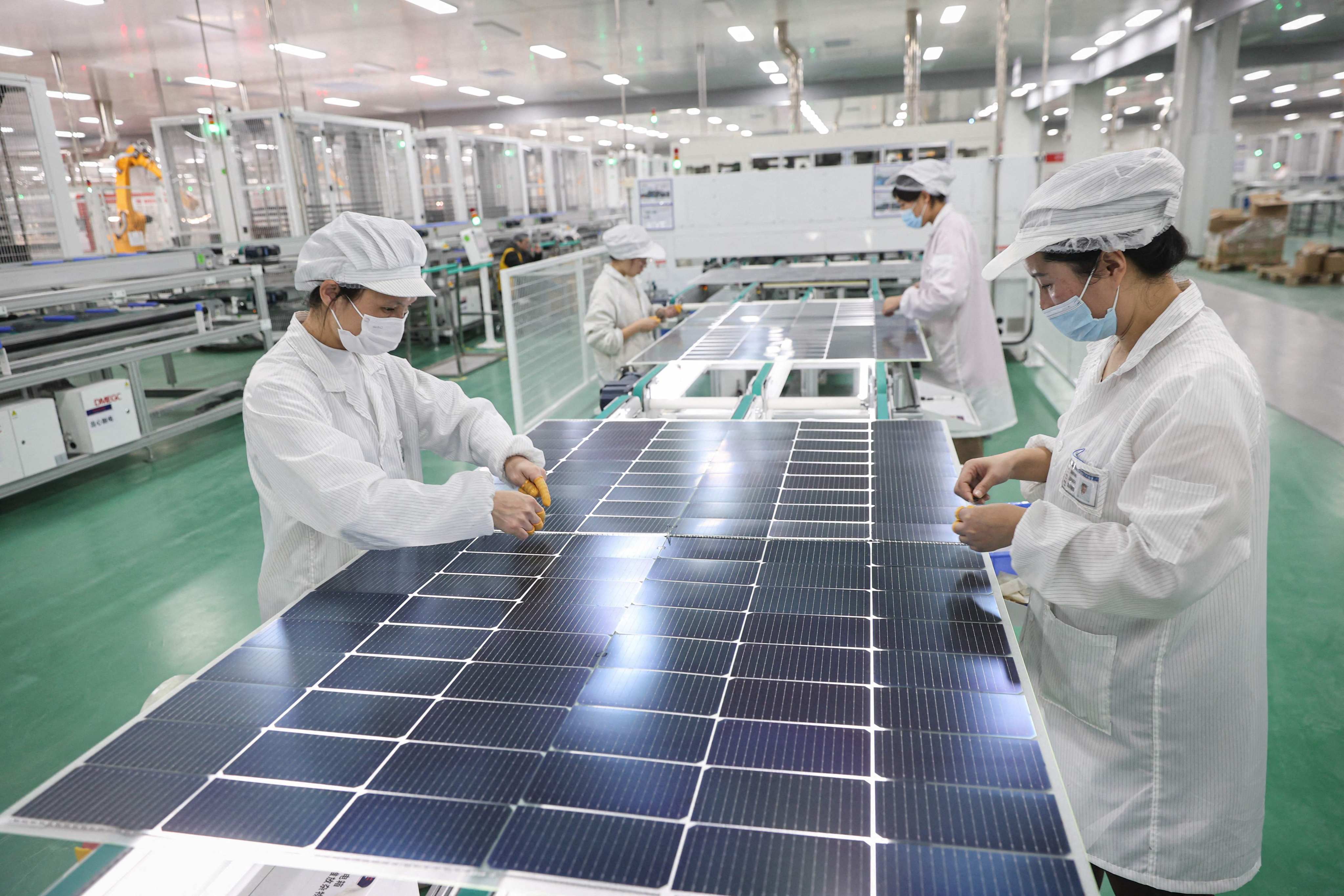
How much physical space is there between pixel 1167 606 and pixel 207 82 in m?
18.6

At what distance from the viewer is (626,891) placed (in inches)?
44.4

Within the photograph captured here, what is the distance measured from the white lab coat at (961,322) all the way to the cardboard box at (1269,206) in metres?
13.1

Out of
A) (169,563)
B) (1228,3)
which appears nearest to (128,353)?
(169,563)

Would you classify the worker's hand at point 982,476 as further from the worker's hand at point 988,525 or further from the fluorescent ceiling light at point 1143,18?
the fluorescent ceiling light at point 1143,18

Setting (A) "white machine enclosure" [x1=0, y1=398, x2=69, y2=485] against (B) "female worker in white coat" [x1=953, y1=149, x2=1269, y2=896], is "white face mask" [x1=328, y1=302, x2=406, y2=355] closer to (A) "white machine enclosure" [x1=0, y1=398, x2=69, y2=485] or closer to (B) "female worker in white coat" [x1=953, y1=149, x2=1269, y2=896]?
(B) "female worker in white coat" [x1=953, y1=149, x2=1269, y2=896]

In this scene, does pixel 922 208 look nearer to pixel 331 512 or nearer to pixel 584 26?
pixel 331 512

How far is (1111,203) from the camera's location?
1.57 m

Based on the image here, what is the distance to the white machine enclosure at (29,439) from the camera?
5.88 meters

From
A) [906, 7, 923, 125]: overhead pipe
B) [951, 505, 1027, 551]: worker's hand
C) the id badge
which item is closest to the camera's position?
the id badge

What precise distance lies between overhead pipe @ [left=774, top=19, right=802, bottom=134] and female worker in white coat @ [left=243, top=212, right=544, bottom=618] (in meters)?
7.60

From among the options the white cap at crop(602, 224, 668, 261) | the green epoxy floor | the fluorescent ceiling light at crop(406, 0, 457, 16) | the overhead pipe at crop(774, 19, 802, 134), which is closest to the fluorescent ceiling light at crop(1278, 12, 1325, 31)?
the overhead pipe at crop(774, 19, 802, 134)

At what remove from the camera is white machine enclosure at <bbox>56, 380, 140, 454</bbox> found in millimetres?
6457

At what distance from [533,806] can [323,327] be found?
1620 mm

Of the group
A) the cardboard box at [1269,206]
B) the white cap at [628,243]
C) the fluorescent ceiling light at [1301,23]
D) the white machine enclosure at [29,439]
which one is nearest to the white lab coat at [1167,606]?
the white cap at [628,243]
